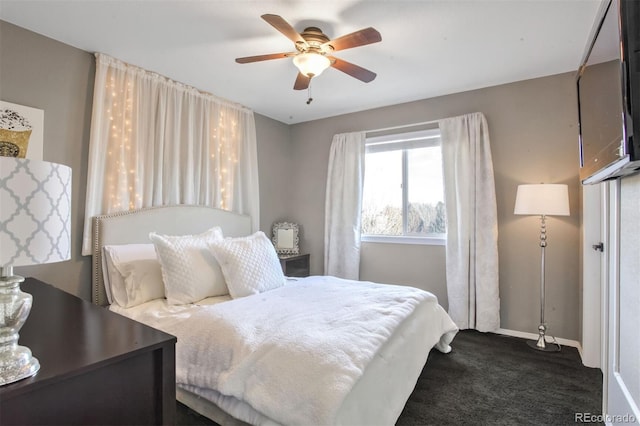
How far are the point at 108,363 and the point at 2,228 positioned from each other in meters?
0.45

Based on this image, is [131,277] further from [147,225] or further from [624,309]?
[624,309]

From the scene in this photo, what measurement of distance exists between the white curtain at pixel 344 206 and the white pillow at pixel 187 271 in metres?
1.88

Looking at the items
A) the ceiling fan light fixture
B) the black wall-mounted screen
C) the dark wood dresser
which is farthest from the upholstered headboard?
the black wall-mounted screen

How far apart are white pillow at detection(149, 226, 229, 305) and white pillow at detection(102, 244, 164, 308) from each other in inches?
5.7

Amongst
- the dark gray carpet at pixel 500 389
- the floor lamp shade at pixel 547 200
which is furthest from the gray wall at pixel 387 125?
the dark gray carpet at pixel 500 389

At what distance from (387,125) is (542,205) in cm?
185

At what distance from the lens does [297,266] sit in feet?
14.5

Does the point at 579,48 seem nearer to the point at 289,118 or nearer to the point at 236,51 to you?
the point at 236,51

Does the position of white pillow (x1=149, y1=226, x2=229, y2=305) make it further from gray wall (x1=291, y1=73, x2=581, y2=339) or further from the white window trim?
gray wall (x1=291, y1=73, x2=581, y2=339)

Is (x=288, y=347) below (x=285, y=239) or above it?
below

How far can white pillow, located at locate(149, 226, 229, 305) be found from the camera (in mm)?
2318

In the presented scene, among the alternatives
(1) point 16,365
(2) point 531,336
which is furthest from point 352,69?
(2) point 531,336

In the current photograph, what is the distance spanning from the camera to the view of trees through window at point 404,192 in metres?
3.77

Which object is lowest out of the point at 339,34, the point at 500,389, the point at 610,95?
the point at 500,389
